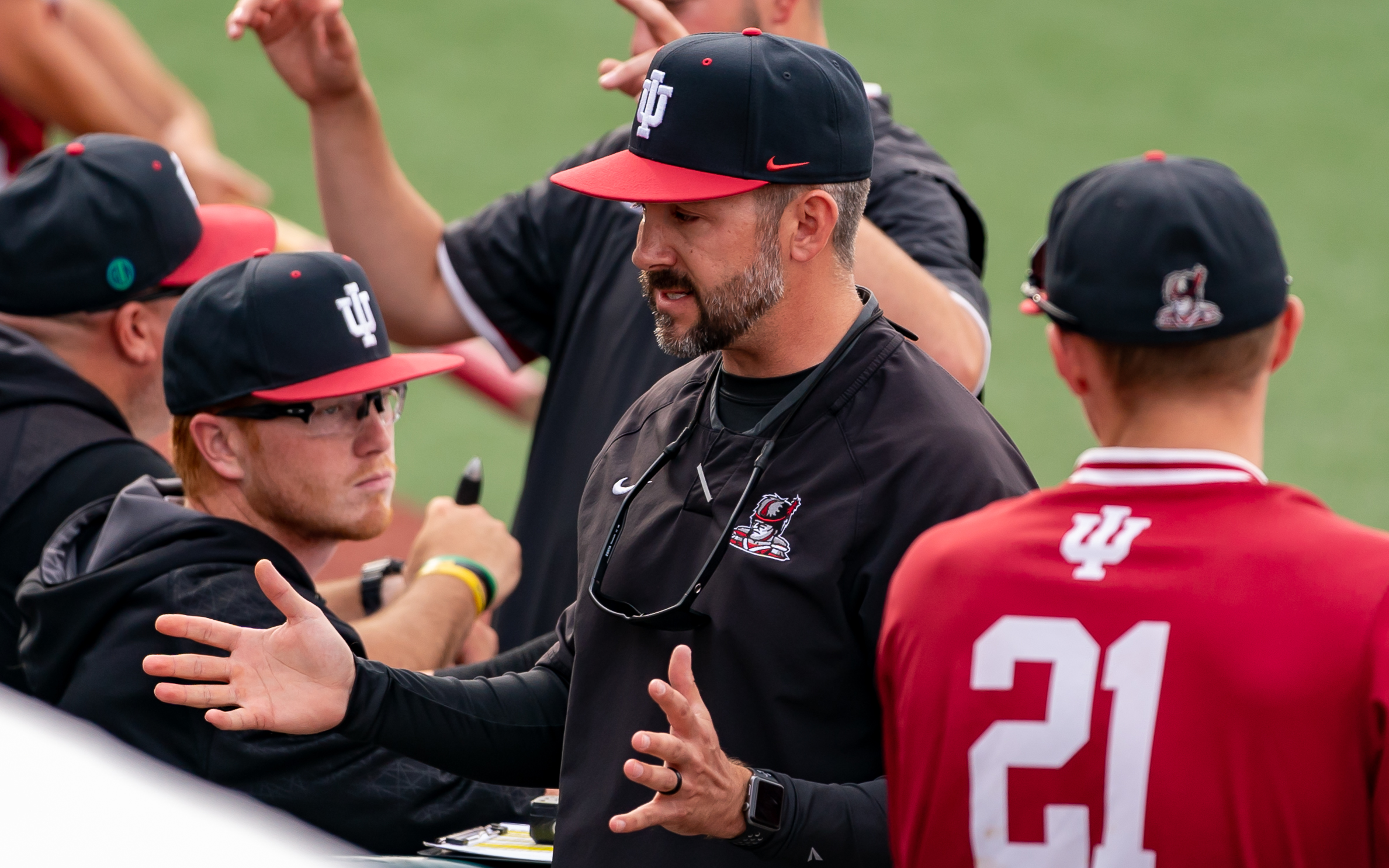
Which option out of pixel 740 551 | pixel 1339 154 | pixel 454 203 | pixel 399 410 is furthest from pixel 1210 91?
pixel 740 551

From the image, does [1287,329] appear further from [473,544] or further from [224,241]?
[224,241]

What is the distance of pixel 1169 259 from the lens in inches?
66.0

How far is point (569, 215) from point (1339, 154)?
23.9 ft

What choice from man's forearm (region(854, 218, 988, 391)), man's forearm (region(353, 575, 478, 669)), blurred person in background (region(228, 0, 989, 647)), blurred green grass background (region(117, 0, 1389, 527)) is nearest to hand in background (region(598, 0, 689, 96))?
blurred person in background (region(228, 0, 989, 647))

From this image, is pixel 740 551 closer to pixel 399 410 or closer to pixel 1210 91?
pixel 399 410

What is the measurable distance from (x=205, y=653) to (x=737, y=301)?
1045 mm

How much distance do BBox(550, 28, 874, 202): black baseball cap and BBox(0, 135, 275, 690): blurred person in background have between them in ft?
4.23

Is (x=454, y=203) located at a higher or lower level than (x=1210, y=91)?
lower

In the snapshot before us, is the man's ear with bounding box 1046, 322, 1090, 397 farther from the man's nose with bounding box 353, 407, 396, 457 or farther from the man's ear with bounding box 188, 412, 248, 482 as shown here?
the man's ear with bounding box 188, 412, 248, 482

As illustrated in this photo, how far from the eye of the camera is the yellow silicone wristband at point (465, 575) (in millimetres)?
3041

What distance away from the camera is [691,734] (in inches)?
72.0

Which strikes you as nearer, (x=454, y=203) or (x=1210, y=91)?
(x=454, y=203)

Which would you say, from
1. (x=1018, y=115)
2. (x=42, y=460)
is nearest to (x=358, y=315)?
(x=42, y=460)

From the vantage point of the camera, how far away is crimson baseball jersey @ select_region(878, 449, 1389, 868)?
1557mm
